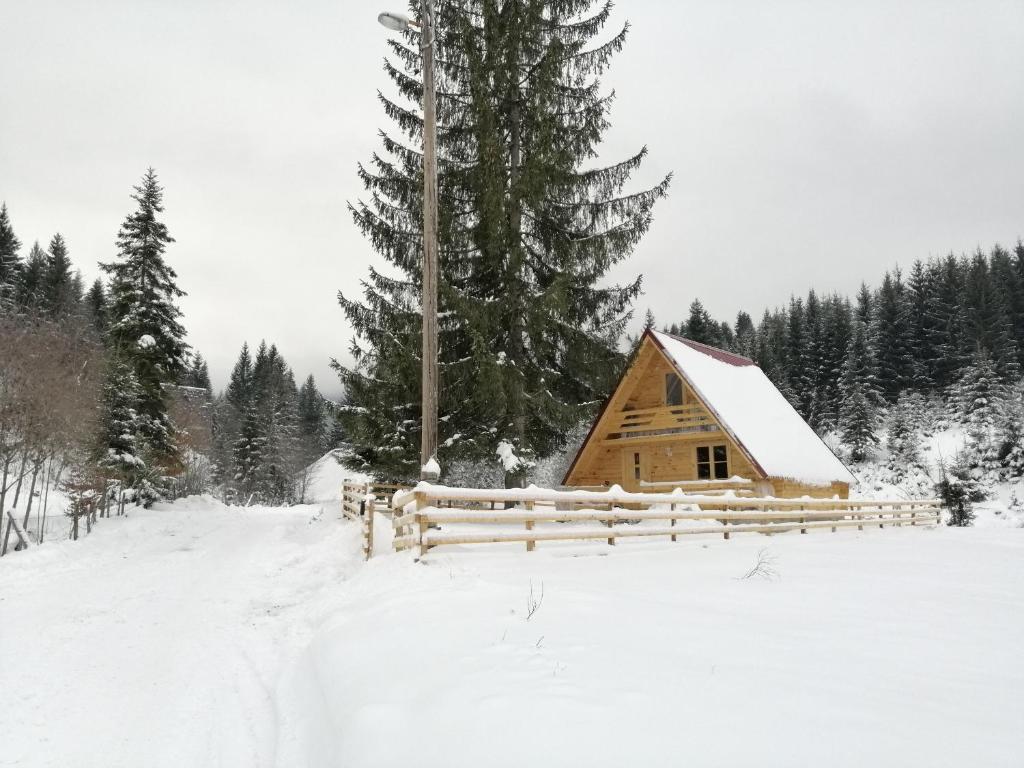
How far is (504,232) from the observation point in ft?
56.2

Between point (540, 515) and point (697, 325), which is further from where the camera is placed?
point (697, 325)

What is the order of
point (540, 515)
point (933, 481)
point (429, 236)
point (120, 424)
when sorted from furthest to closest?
point (933, 481) < point (120, 424) < point (429, 236) < point (540, 515)

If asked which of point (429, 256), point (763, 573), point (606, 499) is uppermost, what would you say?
point (429, 256)

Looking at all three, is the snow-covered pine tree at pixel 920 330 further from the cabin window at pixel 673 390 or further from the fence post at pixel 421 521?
the fence post at pixel 421 521

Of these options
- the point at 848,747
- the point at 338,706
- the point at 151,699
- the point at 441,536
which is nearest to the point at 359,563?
the point at 441,536

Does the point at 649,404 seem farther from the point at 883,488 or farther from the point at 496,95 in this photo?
the point at 883,488

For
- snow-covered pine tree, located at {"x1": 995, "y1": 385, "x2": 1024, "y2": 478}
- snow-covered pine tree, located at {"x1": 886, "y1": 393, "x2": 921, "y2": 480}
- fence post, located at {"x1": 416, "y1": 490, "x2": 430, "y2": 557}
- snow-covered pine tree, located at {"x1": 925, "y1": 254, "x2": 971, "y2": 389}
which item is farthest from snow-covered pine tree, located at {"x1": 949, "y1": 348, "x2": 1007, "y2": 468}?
fence post, located at {"x1": 416, "y1": 490, "x2": 430, "y2": 557}

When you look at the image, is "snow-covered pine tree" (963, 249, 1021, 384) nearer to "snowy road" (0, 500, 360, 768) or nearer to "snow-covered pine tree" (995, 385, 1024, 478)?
"snow-covered pine tree" (995, 385, 1024, 478)

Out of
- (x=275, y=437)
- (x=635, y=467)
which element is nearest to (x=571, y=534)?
(x=635, y=467)

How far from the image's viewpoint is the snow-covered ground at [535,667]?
10.6 feet

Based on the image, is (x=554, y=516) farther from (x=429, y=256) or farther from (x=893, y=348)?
(x=893, y=348)

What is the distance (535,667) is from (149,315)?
28829mm

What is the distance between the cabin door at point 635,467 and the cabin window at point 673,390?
2001 millimetres

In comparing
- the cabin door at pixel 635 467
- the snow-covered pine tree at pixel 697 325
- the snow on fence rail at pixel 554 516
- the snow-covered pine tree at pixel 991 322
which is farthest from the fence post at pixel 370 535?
the snow-covered pine tree at pixel 991 322
